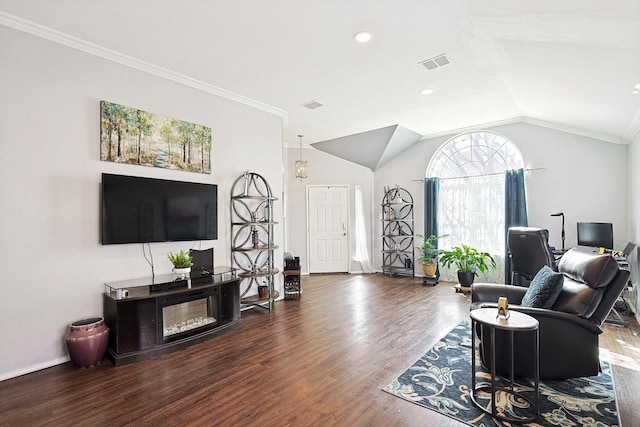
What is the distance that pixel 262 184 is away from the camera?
15.2 feet

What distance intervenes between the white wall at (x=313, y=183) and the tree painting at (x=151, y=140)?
129 inches

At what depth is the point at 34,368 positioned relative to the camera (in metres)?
2.65

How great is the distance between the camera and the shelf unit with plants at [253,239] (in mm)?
4188

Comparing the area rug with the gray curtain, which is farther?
the gray curtain

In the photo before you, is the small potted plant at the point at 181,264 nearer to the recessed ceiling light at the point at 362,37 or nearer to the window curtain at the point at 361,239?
the recessed ceiling light at the point at 362,37

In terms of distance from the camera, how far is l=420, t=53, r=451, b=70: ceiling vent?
326 cm

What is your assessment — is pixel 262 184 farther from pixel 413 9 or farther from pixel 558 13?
pixel 558 13

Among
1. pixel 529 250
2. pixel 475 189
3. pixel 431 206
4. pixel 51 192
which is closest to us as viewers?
pixel 51 192

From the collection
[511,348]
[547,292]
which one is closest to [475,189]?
[547,292]

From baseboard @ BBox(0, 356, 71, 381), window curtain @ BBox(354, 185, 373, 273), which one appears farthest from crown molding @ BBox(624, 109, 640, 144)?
baseboard @ BBox(0, 356, 71, 381)

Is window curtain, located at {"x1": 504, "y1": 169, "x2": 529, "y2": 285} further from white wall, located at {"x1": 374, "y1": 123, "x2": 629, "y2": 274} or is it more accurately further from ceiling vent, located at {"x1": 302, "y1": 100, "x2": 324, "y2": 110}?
ceiling vent, located at {"x1": 302, "y1": 100, "x2": 324, "y2": 110}

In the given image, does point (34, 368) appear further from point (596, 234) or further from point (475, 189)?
point (596, 234)

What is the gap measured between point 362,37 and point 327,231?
481cm

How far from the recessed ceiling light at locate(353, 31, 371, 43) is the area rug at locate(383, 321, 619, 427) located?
2873mm
